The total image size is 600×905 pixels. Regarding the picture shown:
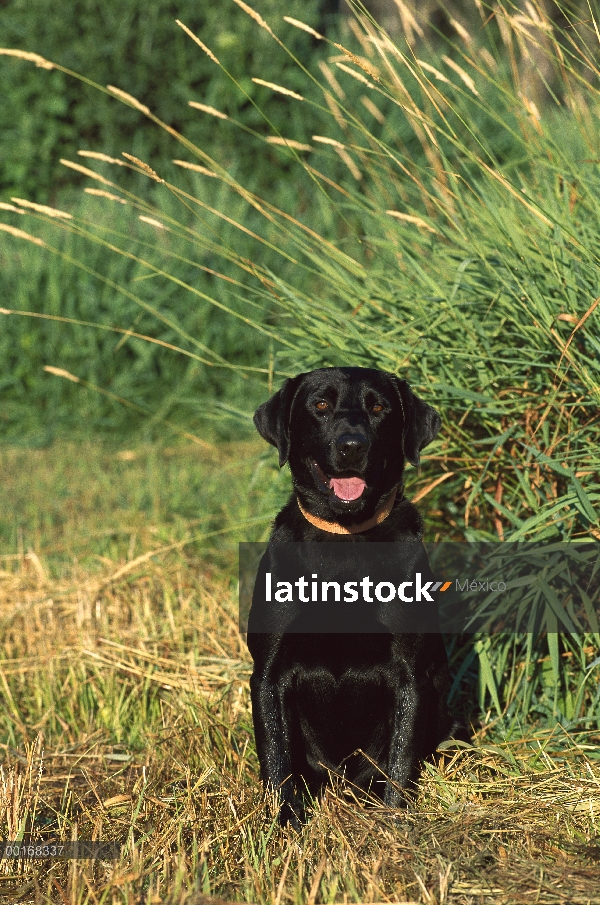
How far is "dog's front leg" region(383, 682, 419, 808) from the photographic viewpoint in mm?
2938

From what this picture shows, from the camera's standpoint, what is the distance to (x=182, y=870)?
2.27 meters

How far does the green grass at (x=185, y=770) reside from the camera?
237 cm

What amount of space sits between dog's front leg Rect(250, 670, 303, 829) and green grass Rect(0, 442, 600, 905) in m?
0.10

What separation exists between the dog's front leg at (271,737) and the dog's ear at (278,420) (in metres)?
0.69

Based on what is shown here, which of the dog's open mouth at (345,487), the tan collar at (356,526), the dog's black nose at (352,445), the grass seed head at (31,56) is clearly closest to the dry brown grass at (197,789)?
the tan collar at (356,526)

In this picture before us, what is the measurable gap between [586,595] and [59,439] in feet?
16.3

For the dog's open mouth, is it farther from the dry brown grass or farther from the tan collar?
the dry brown grass

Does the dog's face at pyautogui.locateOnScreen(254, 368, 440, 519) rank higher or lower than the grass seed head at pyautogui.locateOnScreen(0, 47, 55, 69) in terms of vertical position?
lower

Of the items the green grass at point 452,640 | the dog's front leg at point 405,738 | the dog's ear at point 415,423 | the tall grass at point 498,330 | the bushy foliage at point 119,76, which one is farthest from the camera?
the bushy foliage at point 119,76

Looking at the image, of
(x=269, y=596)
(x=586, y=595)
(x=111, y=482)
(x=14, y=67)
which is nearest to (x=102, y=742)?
(x=269, y=596)

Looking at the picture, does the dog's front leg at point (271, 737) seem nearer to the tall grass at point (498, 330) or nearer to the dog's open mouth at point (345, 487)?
the dog's open mouth at point (345, 487)

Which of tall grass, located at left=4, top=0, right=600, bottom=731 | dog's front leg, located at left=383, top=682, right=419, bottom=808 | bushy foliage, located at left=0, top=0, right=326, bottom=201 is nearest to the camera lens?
Answer: dog's front leg, located at left=383, top=682, right=419, bottom=808

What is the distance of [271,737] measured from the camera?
2.97 meters

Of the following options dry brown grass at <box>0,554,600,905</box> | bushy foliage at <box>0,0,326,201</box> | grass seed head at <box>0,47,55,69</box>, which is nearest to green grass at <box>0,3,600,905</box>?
dry brown grass at <box>0,554,600,905</box>
